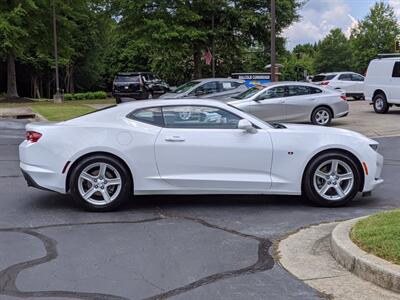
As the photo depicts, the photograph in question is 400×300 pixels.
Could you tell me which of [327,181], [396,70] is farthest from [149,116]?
[396,70]

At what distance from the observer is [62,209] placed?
7.09 metres

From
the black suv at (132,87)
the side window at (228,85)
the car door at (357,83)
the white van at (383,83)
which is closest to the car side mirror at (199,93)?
the side window at (228,85)

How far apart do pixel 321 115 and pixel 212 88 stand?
481cm

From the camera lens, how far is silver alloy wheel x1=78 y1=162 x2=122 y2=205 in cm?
694

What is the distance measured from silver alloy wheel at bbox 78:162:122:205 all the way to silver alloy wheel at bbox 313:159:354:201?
2469 mm

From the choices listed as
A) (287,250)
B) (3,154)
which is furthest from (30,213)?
(3,154)

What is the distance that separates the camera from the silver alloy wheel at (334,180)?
7.15 meters

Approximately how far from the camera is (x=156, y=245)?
551 cm

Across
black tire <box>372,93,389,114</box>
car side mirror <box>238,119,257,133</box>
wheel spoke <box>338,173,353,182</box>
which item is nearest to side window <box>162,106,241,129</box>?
car side mirror <box>238,119,257,133</box>

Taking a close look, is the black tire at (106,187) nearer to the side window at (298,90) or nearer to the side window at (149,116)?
the side window at (149,116)

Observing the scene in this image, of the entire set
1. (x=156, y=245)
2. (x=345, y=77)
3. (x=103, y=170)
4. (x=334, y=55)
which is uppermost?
(x=334, y=55)

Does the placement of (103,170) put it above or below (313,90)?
below

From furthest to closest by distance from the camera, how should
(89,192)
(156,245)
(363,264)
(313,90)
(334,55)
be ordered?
(334,55), (313,90), (89,192), (156,245), (363,264)

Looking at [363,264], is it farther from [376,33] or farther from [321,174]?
[376,33]
